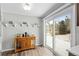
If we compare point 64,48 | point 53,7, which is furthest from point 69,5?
point 64,48

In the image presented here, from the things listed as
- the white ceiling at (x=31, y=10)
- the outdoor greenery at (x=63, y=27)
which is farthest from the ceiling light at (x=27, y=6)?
the outdoor greenery at (x=63, y=27)

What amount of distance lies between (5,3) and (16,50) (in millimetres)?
777

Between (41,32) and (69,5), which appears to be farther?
(41,32)

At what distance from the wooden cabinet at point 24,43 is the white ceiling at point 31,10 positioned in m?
0.41

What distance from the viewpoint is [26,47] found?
158 centimetres

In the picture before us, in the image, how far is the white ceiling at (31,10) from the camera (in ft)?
4.97

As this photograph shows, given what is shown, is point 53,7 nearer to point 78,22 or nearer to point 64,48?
point 78,22

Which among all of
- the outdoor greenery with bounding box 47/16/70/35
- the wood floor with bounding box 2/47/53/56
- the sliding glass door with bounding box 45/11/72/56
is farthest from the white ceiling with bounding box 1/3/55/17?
the wood floor with bounding box 2/47/53/56

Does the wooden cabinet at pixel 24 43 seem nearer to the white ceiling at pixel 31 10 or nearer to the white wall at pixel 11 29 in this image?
the white wall at pixel 11 29

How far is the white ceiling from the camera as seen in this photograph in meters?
1.51

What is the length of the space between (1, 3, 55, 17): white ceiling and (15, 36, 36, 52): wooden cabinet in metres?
0.41

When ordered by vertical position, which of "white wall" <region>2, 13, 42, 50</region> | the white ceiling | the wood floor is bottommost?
the wood floor

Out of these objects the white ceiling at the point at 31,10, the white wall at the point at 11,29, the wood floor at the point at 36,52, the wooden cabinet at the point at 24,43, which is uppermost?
the white ceiling at the point at 31,10

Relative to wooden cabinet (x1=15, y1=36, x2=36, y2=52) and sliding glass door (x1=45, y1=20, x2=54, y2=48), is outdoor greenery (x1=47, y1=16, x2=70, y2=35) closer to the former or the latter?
sliding glass door (x1=45, y1=20, x2=54, y2=48)
